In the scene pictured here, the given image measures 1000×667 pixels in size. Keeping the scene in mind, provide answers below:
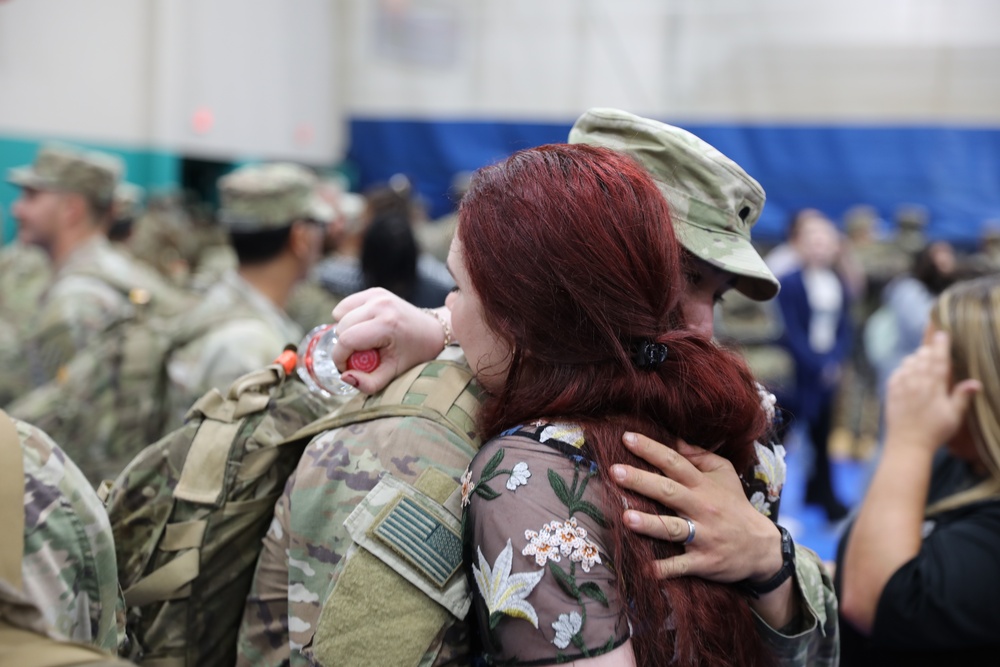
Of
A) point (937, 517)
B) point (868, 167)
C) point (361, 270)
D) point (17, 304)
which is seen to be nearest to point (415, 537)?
point (937, 517)

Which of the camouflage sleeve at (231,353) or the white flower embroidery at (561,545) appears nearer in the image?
the white flower embroidery at (561,545)

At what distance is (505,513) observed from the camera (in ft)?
3.24

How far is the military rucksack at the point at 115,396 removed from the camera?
8.87ft

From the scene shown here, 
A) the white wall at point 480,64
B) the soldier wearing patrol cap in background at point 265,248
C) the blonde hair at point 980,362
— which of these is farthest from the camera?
the white wall at point 480,64

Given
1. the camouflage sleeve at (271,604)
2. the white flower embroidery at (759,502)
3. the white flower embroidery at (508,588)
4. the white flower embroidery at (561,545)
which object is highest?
the white flower embroidery at (561,545)

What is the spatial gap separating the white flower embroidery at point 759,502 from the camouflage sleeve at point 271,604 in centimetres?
66

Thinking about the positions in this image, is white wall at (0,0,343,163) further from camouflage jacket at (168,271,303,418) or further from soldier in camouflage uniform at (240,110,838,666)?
soldier in camouflage uniform at (240,110,838,666)

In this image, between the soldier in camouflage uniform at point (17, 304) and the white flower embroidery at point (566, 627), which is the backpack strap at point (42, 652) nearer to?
the white flower embroidery at point (566, 627)

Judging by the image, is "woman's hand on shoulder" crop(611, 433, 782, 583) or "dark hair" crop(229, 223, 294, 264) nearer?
"woman's hand on shoulder" crop(611, 433, 782, 583)

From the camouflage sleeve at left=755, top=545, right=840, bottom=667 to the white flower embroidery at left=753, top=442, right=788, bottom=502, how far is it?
0.10 metres

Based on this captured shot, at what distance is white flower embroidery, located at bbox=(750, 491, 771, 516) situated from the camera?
4.21 ft

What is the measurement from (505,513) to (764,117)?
9952mm

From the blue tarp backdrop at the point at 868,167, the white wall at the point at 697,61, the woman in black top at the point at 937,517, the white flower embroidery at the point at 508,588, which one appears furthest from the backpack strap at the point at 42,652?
the white wall at the point at 697,61

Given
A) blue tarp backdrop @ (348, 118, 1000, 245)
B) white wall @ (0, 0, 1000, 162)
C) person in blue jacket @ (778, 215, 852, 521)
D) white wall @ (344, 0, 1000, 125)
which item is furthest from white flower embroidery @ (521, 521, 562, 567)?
white wall @ (344, 0, 1000, 125)
